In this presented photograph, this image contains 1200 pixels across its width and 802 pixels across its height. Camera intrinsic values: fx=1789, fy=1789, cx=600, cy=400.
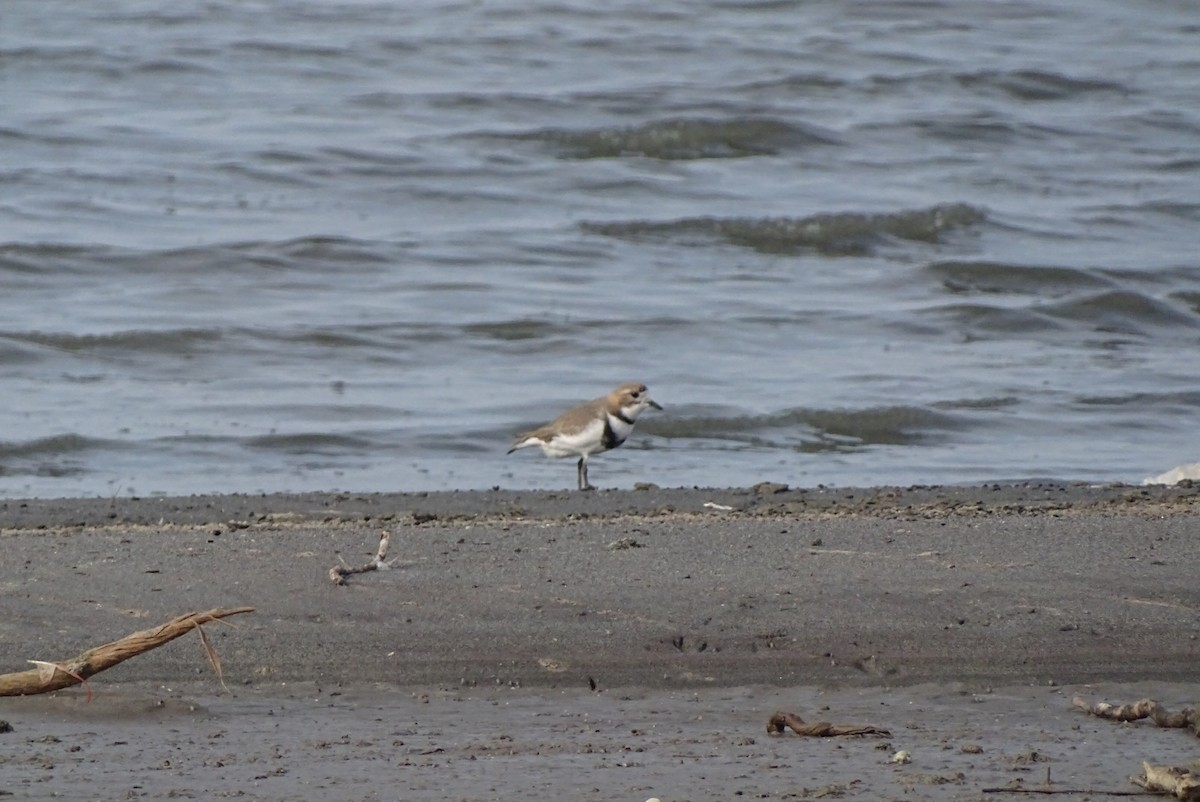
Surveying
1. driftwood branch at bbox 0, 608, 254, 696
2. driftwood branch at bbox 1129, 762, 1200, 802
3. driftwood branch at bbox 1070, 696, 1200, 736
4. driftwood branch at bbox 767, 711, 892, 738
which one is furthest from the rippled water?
driftwood branch at bbox 1129, 762, 1200, 802

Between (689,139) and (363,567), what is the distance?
1382 centimetres

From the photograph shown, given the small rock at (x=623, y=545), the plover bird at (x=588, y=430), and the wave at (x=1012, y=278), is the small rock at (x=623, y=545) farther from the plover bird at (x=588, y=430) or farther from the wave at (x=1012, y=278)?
the wave at (x=1012, y=278)

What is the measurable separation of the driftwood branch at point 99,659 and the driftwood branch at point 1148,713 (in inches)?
82.0

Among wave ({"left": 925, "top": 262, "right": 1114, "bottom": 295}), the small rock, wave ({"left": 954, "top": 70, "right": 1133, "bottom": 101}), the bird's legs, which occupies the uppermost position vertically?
wave ({"left": 954, "top": 70, "right": 1133, "bottom": 101})

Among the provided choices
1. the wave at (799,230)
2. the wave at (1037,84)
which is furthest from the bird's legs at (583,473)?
the wave at (1037,84)

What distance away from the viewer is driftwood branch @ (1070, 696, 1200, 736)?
428 centimetres

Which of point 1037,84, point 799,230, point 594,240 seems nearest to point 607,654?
point 594,240

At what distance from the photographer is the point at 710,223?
15547 mm

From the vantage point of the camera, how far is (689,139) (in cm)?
1872

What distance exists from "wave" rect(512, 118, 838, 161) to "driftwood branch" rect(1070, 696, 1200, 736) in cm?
1402

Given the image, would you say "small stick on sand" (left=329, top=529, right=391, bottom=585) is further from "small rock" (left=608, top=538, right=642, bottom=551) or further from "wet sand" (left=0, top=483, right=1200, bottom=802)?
"small rock" (left=608, top=538, right=642, bottom=551)

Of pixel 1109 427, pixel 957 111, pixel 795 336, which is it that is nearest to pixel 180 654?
pixel 1109 427

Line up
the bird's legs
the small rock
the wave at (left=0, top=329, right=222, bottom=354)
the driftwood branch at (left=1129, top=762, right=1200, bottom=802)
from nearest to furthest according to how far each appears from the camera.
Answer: the driftwood branch at (left=1129, top=762, right=1200, bottom=802)
the small rock
the bird's legs
the wave at (left=0, top=329, right=222, bottom=354)

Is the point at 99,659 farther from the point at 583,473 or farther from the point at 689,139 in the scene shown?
the point at 689,139
